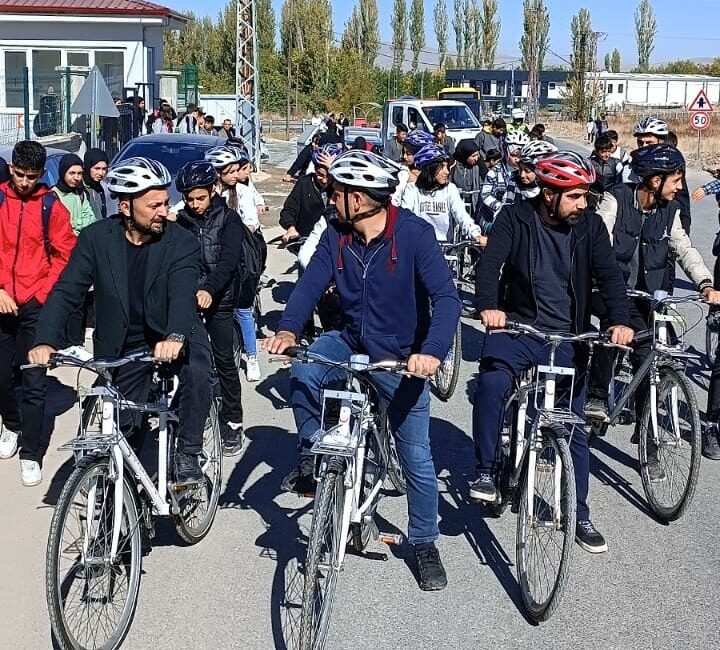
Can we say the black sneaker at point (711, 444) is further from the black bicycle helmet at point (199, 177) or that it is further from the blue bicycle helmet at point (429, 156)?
the black bicycle helmet at point (199, 177)

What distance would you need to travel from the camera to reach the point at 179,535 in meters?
5.68

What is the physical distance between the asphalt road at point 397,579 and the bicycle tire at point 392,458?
481mm

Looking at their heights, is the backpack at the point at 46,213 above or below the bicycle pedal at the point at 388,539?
above

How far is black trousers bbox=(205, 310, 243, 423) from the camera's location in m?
7.42

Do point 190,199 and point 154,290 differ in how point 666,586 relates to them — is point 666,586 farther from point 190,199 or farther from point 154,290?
point 190,199

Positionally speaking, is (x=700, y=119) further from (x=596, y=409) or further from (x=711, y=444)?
(x=596, y=409)

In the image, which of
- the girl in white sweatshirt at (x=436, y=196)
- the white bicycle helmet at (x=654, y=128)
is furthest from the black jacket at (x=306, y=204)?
the white bicycle helmet at (x=654, y=128)

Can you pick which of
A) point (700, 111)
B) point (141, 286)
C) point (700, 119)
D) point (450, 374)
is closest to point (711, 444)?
point (450, 374)

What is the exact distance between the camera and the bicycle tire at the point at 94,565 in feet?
13.7

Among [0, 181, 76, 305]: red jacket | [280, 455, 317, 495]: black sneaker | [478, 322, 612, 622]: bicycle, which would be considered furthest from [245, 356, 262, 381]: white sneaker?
[280, 455, 317, 495]: black sneaker

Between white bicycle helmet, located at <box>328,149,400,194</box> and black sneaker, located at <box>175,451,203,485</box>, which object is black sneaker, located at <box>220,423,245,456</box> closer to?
black sneaker, located at <box>175,451,203,485</box>

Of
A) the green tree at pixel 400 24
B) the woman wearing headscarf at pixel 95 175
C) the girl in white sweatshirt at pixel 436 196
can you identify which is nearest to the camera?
the girl in white sweatshirt at pixel 436 196

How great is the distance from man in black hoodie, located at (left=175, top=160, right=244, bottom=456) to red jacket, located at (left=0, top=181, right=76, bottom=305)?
0.86 metres

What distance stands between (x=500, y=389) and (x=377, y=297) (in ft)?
2.83
